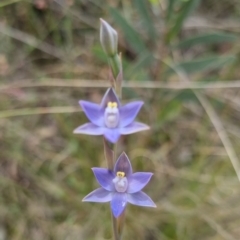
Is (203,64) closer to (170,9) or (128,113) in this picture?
(170,9)

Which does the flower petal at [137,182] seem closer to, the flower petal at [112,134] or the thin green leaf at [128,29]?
the flower petal at [112,134]

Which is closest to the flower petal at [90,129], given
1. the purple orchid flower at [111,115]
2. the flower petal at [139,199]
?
the purple orchid flower at [111,115]

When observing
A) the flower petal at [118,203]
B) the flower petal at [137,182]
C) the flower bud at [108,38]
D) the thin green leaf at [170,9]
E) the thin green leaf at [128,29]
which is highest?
the thin green leaf at [128,29]

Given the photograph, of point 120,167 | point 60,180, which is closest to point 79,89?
point 60,180

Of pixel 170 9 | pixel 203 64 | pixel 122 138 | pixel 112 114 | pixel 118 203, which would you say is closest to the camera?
pixel 118 203

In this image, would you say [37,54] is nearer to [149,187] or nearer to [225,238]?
[149,187]

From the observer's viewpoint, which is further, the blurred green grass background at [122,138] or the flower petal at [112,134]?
the blurred green grass background at [122,138]

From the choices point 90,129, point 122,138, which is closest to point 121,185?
point 90,129
